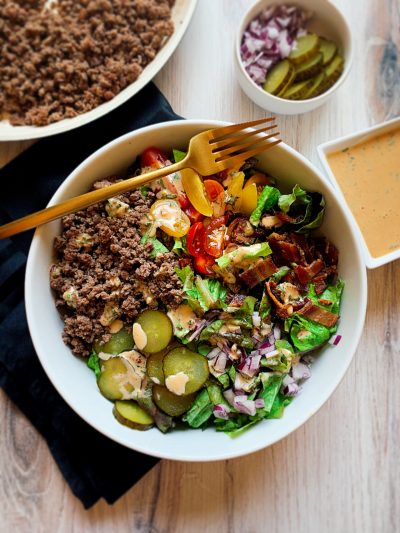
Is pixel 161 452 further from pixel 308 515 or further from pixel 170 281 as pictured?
pixel 308 515

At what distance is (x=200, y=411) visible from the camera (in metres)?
1.78

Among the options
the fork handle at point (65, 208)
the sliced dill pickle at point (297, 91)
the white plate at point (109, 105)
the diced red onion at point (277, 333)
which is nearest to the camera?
the fork handle at point (65, 208)

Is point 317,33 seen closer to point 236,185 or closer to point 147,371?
point 236,185

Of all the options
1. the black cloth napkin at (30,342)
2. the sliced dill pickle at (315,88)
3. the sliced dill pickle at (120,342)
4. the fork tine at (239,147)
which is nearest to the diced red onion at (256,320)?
the sliced dill pickle at (120,342)

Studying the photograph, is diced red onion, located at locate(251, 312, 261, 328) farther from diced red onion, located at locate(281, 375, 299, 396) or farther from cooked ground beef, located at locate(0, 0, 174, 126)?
cooked ground beef, located at locate(0, 0, 174, 126)

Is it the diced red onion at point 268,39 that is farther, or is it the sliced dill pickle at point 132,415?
the diced red onion at point 268,39

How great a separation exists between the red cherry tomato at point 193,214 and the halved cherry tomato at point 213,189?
0.07 metres

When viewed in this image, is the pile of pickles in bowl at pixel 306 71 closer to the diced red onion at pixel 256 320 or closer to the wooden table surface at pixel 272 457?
the wooden table surface at pixel 272 457

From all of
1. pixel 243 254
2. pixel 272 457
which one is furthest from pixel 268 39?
pixel 272 457

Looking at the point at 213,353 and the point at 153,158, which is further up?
the point at 153,158

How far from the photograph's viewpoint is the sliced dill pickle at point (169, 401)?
1767mm

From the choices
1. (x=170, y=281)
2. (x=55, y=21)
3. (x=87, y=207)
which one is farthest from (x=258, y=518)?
(x=55, y=21)

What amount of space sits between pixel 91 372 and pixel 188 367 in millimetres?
360

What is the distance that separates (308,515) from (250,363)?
79cm
